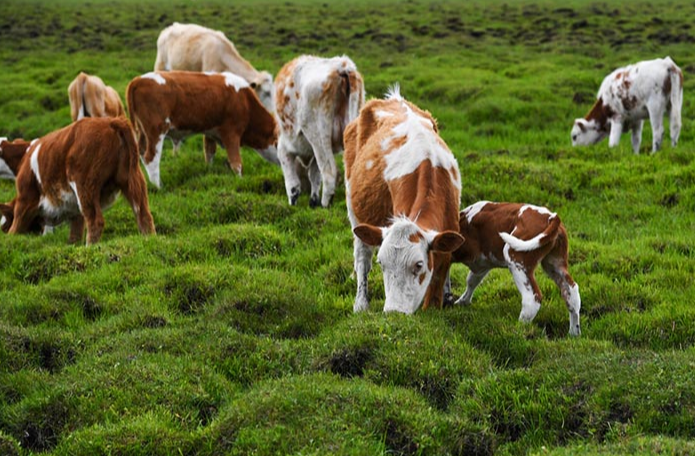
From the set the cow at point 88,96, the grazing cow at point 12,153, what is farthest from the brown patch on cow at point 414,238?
the cow at point 88,96

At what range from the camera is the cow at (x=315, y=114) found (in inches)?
486

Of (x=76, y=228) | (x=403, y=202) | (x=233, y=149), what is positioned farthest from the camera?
(x=233, y=149)

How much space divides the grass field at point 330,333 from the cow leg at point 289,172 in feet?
0.65

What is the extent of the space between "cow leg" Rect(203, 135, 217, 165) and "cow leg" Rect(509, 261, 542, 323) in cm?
877

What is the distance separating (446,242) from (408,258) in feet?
1.23

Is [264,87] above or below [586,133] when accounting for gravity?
above

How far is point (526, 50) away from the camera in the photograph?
2938 cm

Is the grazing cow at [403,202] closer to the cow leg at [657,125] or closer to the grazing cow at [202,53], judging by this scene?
the cow leg at [657,125]

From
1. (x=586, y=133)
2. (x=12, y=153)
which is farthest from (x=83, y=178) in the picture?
(x=586, y=133)

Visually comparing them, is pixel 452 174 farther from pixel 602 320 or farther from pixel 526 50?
pixel 526 50

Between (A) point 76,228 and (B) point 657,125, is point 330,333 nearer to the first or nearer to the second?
(A) point 76,228

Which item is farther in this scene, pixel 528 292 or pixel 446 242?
pixel 528 292

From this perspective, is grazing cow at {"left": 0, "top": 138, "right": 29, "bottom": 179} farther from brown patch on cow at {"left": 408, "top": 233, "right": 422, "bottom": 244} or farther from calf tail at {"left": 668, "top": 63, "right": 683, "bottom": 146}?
calf tail at {"left": 668, "top": 63, "right": 683, "bottom": 146}

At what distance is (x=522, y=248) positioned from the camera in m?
7.55
